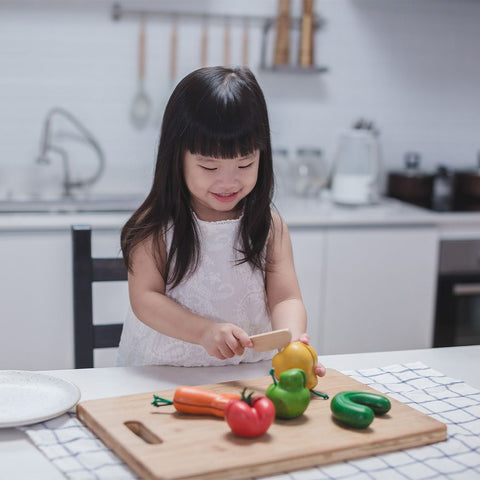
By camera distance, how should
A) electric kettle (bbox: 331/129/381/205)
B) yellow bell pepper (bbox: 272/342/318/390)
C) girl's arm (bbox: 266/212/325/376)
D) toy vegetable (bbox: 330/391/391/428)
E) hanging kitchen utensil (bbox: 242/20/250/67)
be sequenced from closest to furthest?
1. toy vegetable (bbox: 330/391/391/428)
2. yellow bell pepper (bbox: 272/342/318/390)
3. girl's arm (bbox: 266/212/325/376)
4. electric kettle (bbox: 331/129/381/205)
5. hanging kitchen utensil (bbox: 242/20/250/67)

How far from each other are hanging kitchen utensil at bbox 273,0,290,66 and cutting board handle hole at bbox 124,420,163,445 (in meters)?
2.16

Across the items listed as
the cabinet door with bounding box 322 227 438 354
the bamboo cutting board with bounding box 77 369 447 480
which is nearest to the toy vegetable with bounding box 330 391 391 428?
the bamboo cutting board with bounding box 77 369 447 480

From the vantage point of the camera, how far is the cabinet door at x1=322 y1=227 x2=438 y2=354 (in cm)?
260

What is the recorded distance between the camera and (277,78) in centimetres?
300

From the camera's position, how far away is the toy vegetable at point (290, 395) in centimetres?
100

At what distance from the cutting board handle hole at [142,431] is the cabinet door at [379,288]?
5.37 ft

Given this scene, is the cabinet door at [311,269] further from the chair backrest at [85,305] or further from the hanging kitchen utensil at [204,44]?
the chair backrest at [85,305]

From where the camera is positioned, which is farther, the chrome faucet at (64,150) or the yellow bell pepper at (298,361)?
the chrome faucet at (64,150)

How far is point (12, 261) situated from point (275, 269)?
3.69 feet

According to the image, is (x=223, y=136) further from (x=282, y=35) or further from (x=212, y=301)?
(x=282, y=35)

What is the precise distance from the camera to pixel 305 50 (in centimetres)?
295

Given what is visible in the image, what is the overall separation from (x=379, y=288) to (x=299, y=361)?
162 cm

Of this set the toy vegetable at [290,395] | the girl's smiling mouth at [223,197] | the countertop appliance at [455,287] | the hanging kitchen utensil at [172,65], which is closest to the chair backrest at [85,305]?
the girl's smiling mouth at [223,197]

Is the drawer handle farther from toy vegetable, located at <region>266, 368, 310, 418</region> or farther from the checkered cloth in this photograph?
toy vegetable, located at <region>266, 368, 310, 418</region>
